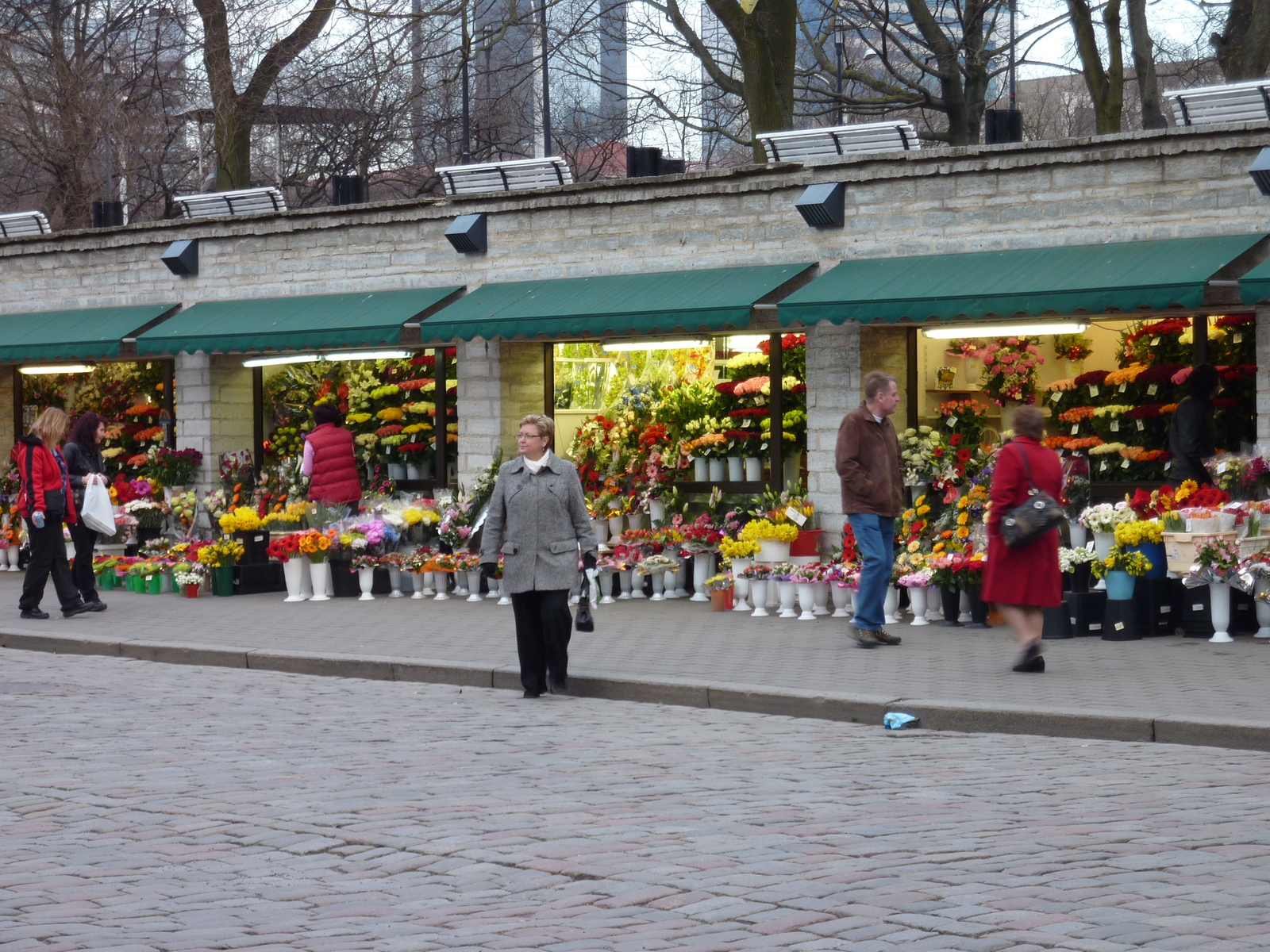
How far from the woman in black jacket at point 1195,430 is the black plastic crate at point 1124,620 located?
52.0 inches

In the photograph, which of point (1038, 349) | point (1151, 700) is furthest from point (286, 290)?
point (1151, 700)

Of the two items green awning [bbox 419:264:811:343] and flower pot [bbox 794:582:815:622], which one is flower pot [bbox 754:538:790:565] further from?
green awning [bbox 419:264:811:343]

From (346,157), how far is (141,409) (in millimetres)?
12826

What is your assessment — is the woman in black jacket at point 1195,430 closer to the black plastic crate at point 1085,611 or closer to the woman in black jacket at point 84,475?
the black plastic crate at point 1085,611

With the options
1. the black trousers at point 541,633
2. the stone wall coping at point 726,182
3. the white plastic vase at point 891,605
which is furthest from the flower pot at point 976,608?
the black trousers at point 541,633

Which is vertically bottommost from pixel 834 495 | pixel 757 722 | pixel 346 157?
pixel 757 722

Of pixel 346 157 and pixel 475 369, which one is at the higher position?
pixel 346 157

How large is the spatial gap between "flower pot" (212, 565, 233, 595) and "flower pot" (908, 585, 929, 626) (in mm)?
7210

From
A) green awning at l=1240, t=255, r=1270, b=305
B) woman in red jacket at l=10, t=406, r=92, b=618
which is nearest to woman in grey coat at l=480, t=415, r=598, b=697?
green awning at l=1240, t=255, r=1270, b=305

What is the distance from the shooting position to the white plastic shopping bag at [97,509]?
626 inches

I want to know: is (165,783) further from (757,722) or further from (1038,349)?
(1038,349)

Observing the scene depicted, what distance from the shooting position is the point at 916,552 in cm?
1438

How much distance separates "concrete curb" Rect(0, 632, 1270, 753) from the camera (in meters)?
8.83

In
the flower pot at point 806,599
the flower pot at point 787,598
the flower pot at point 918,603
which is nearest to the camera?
the flower pot at point 918,603
